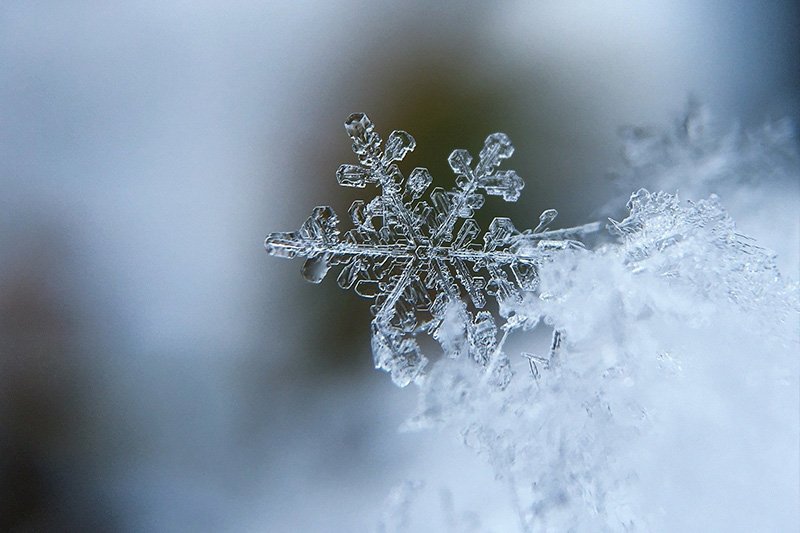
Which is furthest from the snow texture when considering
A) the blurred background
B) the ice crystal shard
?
the blurred background

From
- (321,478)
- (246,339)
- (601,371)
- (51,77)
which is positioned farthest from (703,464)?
(51,77)

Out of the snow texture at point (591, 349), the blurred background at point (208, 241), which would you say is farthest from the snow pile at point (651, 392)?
the blurred background at point (208, 241)

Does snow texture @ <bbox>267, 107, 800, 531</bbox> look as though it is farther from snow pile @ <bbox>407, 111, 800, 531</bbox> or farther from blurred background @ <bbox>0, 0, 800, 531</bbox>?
blurred background @ <bbox>0, 0, 800, 531</bbox>

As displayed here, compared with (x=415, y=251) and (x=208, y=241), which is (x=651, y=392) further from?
(x=208, y=241)

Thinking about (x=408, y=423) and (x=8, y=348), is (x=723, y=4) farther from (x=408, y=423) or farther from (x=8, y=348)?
(x=8, y=348)

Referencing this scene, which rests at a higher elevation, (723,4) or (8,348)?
(723,4)

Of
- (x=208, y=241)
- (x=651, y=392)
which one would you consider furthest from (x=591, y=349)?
(x=208, y=241)

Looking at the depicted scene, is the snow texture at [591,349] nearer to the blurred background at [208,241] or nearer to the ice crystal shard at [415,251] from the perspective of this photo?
the ice crystal shard at [415,251]
